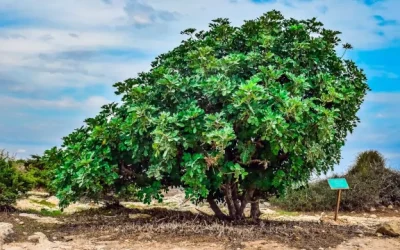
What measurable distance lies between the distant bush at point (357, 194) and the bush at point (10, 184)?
26.6ft

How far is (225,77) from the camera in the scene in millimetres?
8969

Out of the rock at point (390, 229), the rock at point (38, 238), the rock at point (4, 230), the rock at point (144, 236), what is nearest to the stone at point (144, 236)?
the rock at point (144, 236)

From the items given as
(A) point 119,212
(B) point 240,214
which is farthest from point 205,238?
(A) point 119,212

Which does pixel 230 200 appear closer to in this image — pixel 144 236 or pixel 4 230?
pixel 144 236

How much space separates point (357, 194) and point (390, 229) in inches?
314

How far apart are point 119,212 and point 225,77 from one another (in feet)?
16.6

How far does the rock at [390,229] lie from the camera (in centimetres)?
944

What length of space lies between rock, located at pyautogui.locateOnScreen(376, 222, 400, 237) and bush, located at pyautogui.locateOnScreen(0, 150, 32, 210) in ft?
25.7

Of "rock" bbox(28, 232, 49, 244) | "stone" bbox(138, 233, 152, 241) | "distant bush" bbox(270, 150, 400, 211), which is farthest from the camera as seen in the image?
"distant bush" bbox(270, 150, 400, 211)

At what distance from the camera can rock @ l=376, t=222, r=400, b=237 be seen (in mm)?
9438

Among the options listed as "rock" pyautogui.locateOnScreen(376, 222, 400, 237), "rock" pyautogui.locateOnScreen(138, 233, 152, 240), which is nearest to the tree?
"rock" pyautogui.locateOnScreen(138, 233, 152, 240)

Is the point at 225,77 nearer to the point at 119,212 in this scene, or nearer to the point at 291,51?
the point at 291,51

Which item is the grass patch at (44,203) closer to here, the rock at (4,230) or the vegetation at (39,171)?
the vegetation at (39,171)

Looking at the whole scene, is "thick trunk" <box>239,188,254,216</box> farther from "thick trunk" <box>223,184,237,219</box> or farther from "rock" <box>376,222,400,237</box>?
"rock" <box>376,222,400,237</box>
